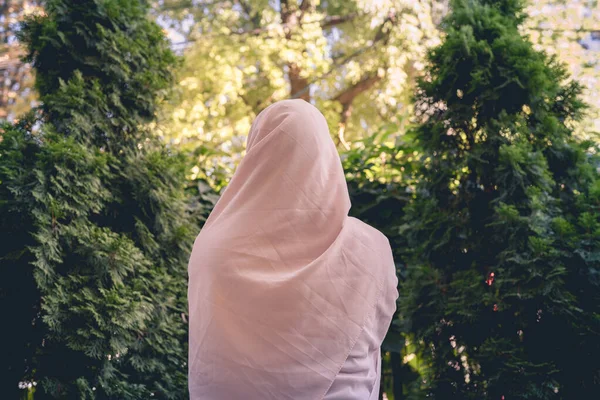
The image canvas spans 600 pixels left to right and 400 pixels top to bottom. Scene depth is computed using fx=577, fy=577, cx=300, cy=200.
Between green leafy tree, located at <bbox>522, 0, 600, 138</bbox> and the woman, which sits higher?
the woman

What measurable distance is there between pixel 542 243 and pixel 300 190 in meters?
1.28

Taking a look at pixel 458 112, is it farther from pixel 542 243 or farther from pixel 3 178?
pixel 3 178

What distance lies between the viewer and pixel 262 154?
2.11 meters

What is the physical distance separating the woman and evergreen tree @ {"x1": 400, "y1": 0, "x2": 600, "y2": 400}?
0.91 meters

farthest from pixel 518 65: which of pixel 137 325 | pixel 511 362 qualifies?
pixel 137 325

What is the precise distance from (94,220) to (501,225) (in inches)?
83.4

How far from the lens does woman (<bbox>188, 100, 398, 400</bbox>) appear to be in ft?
6.31

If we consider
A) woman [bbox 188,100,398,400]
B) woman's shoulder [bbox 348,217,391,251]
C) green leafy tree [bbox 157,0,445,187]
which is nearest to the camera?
woman [bbox 188,100,398,400]

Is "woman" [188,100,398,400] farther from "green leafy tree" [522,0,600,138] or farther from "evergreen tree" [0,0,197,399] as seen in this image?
"green leafy tree" [522,0,600,138]

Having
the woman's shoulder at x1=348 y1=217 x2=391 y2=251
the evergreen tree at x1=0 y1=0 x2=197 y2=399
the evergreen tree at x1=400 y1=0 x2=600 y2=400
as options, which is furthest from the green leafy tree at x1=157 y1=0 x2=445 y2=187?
the woman's shoulder at x1=348 y1=217 x2=391 y2=251

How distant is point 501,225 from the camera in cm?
290

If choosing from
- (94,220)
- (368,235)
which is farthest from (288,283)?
(94,220)

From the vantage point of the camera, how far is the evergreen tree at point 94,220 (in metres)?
2.66

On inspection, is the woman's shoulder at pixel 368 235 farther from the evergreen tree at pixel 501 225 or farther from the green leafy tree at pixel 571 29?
the green leafy tree at pixel 571 29
